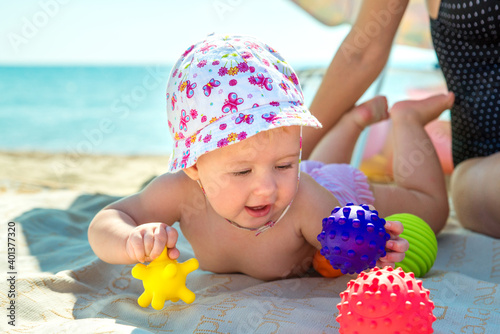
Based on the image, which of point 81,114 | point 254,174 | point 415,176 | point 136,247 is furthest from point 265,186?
point 81,114

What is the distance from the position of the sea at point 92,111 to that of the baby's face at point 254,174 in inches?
49.1

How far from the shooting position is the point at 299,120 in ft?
3.97

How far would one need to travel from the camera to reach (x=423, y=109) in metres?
2.03

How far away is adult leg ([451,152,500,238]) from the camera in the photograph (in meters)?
1.82

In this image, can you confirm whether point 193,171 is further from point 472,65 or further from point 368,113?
point 472,65

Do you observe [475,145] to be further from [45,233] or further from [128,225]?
[45,233]

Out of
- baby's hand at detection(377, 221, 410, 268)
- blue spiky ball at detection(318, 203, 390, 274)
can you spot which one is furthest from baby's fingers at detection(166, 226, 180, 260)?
baby's hand at detection(377, 221, 410, 268)

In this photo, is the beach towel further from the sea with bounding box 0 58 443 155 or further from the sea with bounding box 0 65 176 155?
the sea with bounding box 0 65 176 155

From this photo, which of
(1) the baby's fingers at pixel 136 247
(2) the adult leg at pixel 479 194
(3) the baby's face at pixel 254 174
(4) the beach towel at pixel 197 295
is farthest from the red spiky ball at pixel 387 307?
(2) the adult leg at pixel 479 194

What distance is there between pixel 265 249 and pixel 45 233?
901 millimetres

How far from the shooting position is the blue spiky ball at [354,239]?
112 centimetres

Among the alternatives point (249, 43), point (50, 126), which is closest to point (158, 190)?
point (249, 43)

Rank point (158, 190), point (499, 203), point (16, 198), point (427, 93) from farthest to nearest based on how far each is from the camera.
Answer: point (427, 93) → point (16, 198) → point (499, 203) → point (158, 190)

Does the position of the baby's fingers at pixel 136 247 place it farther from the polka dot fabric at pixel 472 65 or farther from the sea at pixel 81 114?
the sea at pixel 81 114
